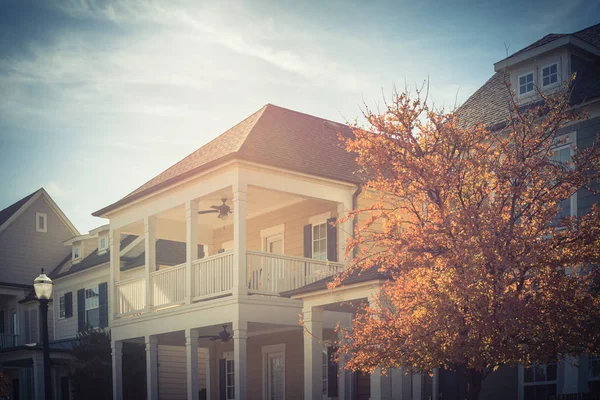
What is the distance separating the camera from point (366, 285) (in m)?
16.6

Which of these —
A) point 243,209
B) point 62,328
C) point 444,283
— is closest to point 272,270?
point 243,209

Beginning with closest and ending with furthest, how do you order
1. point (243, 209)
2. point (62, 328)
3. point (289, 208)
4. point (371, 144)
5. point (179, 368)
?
point (371, 144) < point (243, 209) < point (289, 208) < point (179, 368) < point (62, 328)

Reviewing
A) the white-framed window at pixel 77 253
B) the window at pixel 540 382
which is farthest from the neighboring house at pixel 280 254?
the white-framed window at pixel 77 253

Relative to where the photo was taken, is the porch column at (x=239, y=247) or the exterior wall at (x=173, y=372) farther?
the exterior wall at (x=173, y=372)

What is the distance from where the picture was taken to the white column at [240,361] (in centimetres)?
1802

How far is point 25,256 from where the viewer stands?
4209 centimetres

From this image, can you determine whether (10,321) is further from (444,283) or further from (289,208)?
(444,283)

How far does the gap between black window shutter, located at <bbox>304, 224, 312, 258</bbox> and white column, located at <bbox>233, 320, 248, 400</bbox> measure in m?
4.14

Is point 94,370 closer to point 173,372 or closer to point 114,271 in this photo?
point 114,271

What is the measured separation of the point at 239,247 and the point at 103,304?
51.3ft

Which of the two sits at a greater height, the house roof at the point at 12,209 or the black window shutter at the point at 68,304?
the house roof at the point at 12,209

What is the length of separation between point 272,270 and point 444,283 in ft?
27.9

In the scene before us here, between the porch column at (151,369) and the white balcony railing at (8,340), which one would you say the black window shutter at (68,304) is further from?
the porch column at (151,369)

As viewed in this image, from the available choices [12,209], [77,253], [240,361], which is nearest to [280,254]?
[240,361]
